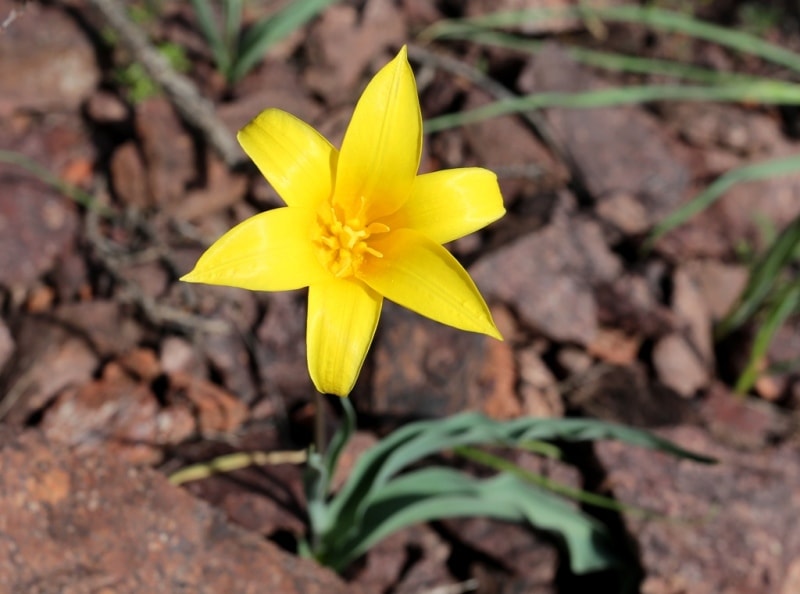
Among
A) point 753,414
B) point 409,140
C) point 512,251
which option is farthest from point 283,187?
point 753,414

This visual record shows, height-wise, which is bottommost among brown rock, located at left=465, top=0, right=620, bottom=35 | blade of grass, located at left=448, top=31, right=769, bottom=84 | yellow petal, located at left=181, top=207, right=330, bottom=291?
blade of grass, located at left=448, top=31, right=769, bottom=84

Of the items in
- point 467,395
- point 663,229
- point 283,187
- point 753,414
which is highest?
point 283,187

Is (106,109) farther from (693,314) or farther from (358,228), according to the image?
(693,314)

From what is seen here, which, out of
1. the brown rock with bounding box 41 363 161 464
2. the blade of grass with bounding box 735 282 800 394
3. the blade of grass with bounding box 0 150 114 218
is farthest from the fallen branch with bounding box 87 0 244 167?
the blade of grass with bounding box 735 282 800 394

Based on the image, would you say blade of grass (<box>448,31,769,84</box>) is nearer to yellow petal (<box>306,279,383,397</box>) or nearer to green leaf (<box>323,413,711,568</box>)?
green leaf (<box>323,413,711,568</box>)

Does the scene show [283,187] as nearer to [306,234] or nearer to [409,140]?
[306,234]

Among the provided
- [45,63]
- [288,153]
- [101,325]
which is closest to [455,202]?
[288,153]
